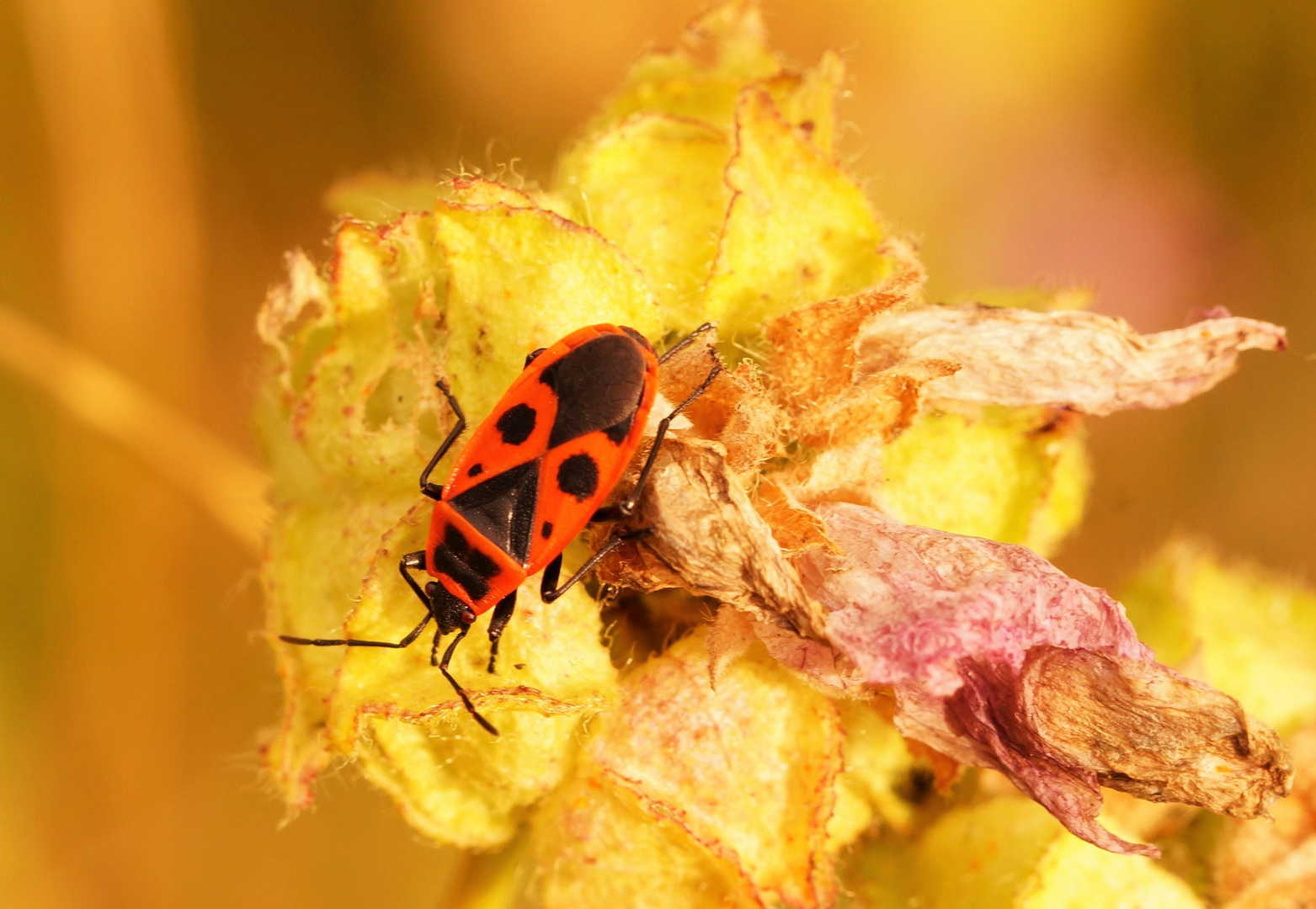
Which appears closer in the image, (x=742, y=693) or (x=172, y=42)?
(x=742, y=693)

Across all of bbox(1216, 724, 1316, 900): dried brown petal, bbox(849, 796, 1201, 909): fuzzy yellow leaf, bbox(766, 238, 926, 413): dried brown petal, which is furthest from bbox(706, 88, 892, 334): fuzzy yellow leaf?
bbox(1216, 724, 1316, 900): dried brown petal

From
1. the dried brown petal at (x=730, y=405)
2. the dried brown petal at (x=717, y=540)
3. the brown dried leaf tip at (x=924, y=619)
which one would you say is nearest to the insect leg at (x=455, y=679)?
the brown dried leaf tip at (x=924, y=619)

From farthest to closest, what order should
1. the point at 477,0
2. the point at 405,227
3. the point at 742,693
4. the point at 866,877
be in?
1. the point at 477,0
2. the point at 866,877
3. the point at 405,227
4. the point at 742,693

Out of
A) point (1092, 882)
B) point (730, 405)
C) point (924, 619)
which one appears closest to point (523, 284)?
point (730, 405)

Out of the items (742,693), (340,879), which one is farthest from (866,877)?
(340,879)

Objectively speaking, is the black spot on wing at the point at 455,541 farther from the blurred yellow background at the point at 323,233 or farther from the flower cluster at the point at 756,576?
the blurred yellow background at the point at 323,233

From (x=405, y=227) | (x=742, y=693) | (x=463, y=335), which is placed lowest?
(x=742, y=693)

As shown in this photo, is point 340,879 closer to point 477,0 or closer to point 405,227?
point 405,227

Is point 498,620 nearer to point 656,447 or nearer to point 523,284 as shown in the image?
point 656,447
